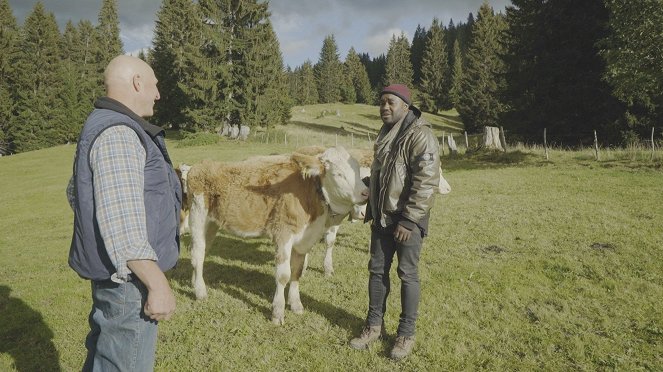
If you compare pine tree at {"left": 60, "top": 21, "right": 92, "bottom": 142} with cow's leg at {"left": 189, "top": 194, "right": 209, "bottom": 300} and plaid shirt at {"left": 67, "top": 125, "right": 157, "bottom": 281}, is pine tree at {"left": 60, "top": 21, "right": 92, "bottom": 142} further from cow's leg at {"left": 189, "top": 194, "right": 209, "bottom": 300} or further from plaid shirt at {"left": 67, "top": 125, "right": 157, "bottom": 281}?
plaid shirt at {"left": 67, "top": 125, "right": 157, "bottom": 281}

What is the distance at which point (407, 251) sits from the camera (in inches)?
151

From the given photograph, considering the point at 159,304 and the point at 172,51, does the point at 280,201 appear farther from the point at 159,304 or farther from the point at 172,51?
the point at 172,51

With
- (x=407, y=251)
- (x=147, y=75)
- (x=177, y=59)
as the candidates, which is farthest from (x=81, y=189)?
(x=177, y=59)

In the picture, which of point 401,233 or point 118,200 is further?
point 401,233

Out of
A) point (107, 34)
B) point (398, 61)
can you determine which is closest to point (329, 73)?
point (398, 61)

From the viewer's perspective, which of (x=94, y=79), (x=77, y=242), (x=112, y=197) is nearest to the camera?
(x=112, y=197)

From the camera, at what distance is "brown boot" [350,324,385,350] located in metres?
4.18

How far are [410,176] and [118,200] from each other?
266 cm

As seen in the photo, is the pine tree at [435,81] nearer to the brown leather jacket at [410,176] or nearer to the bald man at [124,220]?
the brown leather jacket at [410,176]

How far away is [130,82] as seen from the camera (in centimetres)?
216

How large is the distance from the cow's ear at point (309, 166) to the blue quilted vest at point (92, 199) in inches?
109

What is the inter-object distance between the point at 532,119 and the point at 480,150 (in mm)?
4288

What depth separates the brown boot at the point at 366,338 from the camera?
13.7 ft

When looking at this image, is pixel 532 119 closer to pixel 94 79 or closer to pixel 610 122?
pixel 610 122
